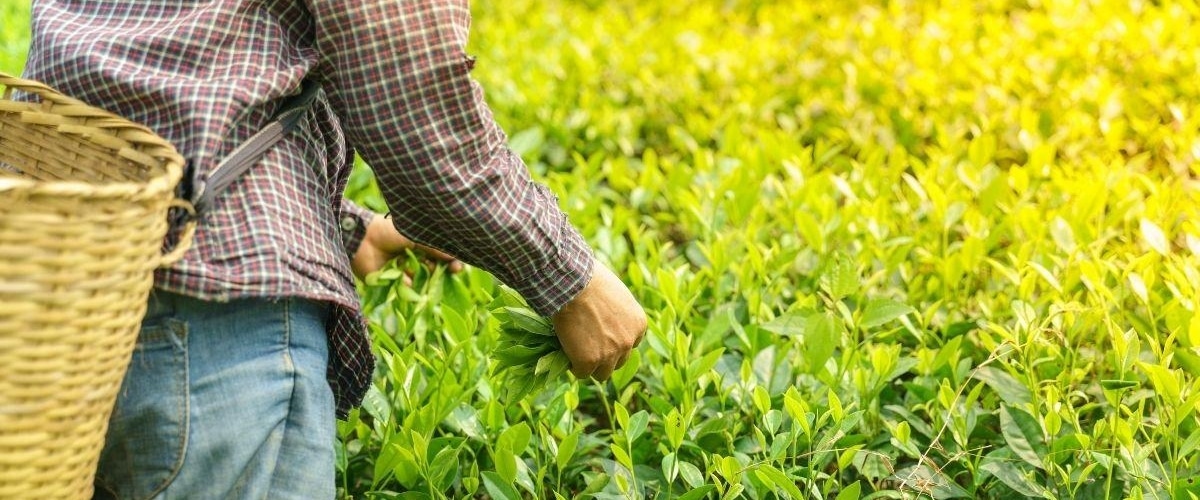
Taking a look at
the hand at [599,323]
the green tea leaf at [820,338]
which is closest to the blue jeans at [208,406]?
the hand at [599,323]

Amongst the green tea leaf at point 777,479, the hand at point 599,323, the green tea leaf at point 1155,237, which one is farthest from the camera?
the green tea leaf at point 1155,237

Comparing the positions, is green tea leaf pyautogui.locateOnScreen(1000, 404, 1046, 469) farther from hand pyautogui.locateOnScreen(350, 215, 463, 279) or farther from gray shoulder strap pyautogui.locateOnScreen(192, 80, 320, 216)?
gray shoulder strap pyautogui.locateOnScreen(192, 80, 320, 216)

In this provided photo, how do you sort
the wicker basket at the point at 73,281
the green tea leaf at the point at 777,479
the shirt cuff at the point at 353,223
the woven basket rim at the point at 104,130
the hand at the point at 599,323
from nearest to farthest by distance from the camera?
the wicker basket at the point at 73,281 < the woven basket rim at the point at 104,130 < the hand at the point at 599,323 < the green tea leaf at the point at 777,479 < the shirt cuff at the point at 353,223

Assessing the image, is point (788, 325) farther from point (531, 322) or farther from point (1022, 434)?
point (531, 322)

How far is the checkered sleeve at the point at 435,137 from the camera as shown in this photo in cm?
137

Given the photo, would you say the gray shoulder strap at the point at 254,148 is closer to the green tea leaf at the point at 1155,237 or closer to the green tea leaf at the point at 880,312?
the green tea leaf at the point at 880,312

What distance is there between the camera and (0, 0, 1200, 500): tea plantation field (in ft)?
6.38

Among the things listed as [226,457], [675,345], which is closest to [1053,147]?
[675,345]

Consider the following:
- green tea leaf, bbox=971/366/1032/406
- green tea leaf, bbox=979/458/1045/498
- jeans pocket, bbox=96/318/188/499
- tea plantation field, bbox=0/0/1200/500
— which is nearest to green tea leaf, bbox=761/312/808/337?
tea plantation field, bbox=0/0/1200/500

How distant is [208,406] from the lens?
1.39 metres

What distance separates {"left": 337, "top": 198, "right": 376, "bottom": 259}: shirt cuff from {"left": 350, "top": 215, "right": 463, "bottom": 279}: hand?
0.03 meters

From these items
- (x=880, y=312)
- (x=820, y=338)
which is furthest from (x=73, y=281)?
(x=880, y=312)

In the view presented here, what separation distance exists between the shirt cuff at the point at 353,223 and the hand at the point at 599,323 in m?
0.54

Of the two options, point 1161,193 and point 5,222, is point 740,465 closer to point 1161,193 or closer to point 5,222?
point 5,222
